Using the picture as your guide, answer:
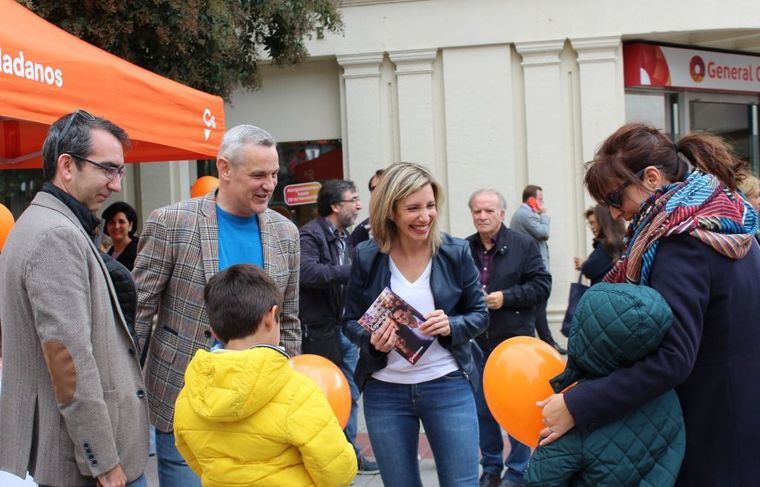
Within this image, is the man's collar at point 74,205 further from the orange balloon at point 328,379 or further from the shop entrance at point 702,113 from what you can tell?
the shop entrance at point 702,113

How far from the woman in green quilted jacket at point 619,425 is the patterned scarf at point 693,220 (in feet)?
0.48

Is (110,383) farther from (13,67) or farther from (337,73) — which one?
(337,73)

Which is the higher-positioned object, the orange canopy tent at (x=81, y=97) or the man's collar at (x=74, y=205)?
the orange canopy tent at (x=81, y=97)

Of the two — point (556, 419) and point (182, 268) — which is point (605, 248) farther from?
point (556, 419)

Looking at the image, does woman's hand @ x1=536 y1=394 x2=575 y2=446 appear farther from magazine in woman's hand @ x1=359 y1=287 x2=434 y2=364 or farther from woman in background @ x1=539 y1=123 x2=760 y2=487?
magazine in woman's hand @ x1=359 y1=287 x2=434 y2=364

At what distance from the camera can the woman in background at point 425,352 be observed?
3.73 metres

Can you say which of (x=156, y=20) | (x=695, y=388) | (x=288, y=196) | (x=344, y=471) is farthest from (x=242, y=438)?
(x=288, y=196)

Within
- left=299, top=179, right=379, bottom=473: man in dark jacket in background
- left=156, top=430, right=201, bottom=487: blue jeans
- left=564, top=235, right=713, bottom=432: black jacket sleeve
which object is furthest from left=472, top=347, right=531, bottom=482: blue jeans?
left=564, top=235, right=713, bottom=432: black jacket sleeve

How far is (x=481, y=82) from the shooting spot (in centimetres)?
1107

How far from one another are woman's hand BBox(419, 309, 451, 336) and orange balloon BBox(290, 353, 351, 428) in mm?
403

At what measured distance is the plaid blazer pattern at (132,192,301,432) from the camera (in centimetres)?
353

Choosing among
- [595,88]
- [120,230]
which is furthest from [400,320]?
[595,88]

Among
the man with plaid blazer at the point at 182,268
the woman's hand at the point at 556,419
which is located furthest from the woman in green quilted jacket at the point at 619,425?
the man with plaid blazer at the point at 182,268

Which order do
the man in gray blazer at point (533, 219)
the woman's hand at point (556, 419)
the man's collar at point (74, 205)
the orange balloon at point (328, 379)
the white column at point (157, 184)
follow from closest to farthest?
1. the woman's hand at point (556, 419)
2. the man's collar at point (74, 205)
3. the orange balloon at point (328, 379)
4. the man in gray blazer at point (533, 219)
5. the white column at point (157, 184)
